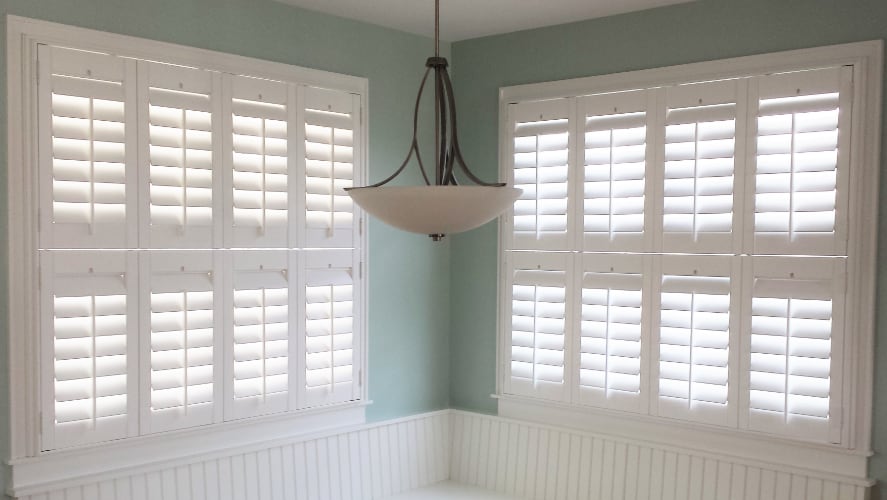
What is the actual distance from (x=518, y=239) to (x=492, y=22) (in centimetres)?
99

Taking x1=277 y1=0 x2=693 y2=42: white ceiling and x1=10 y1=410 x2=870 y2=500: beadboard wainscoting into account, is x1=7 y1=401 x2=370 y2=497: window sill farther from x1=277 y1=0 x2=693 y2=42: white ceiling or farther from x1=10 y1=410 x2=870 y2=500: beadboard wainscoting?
x1=277 y1=0 x2=693 y2=42: white ceiling

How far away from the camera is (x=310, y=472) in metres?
3.64

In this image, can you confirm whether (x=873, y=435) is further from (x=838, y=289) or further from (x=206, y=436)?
(x=206, y=436)

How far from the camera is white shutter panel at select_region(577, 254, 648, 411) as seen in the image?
3.59 metres

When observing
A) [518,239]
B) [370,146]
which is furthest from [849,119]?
[370,146]

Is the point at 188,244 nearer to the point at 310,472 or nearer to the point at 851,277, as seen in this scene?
the point at 310,472

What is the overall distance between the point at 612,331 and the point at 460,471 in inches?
44.3

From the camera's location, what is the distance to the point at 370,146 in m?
3.90

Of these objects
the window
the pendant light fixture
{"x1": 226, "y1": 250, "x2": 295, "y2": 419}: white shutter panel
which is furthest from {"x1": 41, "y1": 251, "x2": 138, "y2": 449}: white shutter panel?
the pendant light fixture

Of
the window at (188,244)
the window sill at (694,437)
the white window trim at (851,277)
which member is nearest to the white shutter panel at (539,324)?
the window sill at (694,437)

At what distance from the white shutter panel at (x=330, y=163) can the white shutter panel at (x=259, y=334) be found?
0.76 ft

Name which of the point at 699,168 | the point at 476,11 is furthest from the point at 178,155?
the point at 699,168

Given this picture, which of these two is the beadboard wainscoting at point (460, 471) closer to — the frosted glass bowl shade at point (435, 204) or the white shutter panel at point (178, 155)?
the white shutter panel at point (178, 155)

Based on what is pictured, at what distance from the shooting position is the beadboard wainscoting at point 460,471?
124 inches
